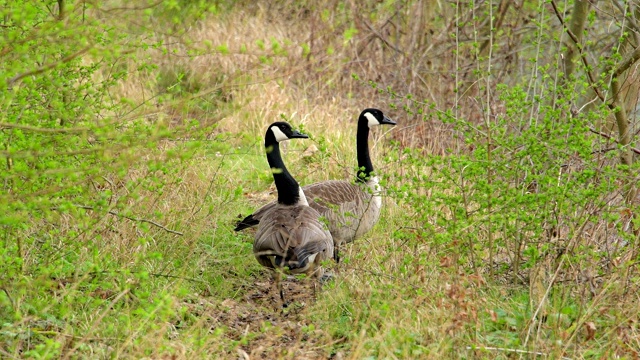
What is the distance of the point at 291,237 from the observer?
661 cm

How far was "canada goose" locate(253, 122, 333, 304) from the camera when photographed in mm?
6598

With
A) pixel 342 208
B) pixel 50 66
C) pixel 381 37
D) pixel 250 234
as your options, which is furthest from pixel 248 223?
pixel 381 37

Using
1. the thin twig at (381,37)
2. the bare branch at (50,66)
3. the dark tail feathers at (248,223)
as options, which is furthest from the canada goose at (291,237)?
the thin twig at (381,37)

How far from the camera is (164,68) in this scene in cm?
1359

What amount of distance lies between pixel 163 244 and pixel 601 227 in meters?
3.73

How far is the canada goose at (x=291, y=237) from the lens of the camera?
21.6 ft

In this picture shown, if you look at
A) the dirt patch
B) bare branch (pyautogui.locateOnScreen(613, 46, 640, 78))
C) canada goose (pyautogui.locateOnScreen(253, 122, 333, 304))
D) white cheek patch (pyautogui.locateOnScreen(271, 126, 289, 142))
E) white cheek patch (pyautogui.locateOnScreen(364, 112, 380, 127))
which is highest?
bare branch (pyautogui.locateOnScreen(613, 46, 640, 78))

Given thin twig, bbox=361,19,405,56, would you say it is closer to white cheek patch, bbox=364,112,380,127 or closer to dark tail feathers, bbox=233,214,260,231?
white cheek patch, bbox=364,112,380,127

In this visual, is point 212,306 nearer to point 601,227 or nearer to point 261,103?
point 601,227

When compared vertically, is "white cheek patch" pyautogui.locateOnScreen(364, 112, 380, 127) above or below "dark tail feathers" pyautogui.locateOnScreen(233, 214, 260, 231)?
above

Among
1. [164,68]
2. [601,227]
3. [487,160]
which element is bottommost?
[164,68]

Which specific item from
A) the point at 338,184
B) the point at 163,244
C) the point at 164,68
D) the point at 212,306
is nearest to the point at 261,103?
the point at 164,68

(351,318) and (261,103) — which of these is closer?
(351,318)

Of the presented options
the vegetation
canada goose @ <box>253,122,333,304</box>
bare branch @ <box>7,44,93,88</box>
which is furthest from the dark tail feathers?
bare branch @ <box>7,44,93,88</box>
